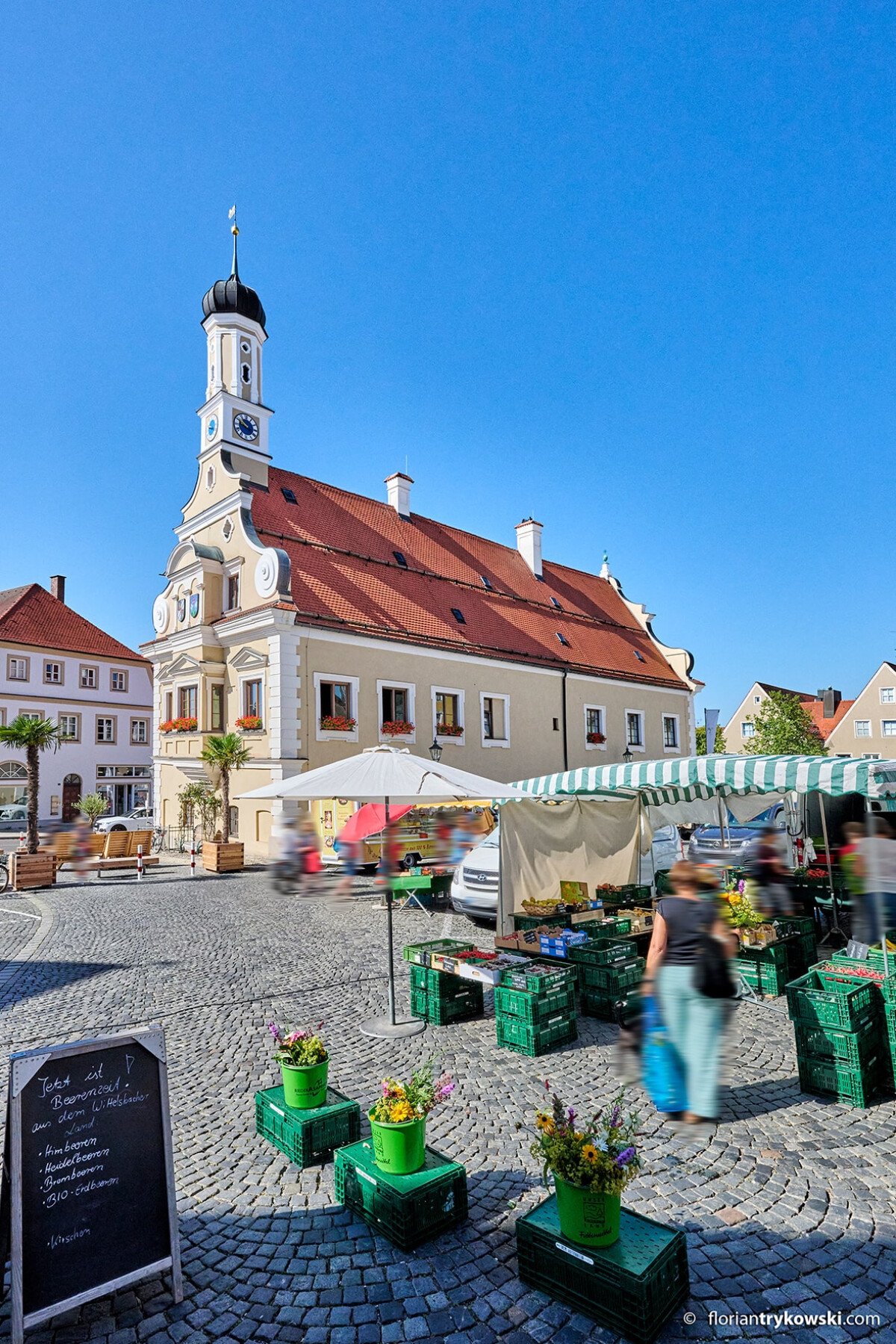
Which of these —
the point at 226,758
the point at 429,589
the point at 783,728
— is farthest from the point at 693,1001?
the point at 783,728

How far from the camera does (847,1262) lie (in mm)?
4180

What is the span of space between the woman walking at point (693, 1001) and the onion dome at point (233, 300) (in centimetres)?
3201

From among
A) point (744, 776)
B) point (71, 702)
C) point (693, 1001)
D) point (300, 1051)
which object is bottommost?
point (300, 1051)

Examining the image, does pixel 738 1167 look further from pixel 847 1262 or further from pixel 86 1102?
pixel 86 1102

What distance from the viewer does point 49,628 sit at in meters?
46.1

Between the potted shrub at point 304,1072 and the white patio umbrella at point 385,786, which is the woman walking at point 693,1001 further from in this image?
the white patio umbrella at point 385,786

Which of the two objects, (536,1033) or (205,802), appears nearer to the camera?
(536,1033)

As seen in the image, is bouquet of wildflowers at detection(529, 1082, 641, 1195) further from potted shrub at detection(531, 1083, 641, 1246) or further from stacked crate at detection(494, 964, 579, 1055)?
stacked crate at detection(494, 964, 579, 1055)

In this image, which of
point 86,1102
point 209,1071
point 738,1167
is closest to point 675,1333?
point 738,1167

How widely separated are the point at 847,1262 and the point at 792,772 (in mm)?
5881

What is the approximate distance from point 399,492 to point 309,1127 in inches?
1185

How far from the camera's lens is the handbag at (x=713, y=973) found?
2.72m

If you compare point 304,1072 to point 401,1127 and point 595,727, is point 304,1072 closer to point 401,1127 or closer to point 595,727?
point 401,1127

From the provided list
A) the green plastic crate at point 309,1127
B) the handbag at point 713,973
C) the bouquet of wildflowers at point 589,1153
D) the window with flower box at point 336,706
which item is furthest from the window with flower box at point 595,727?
the handbag at point 713,973
